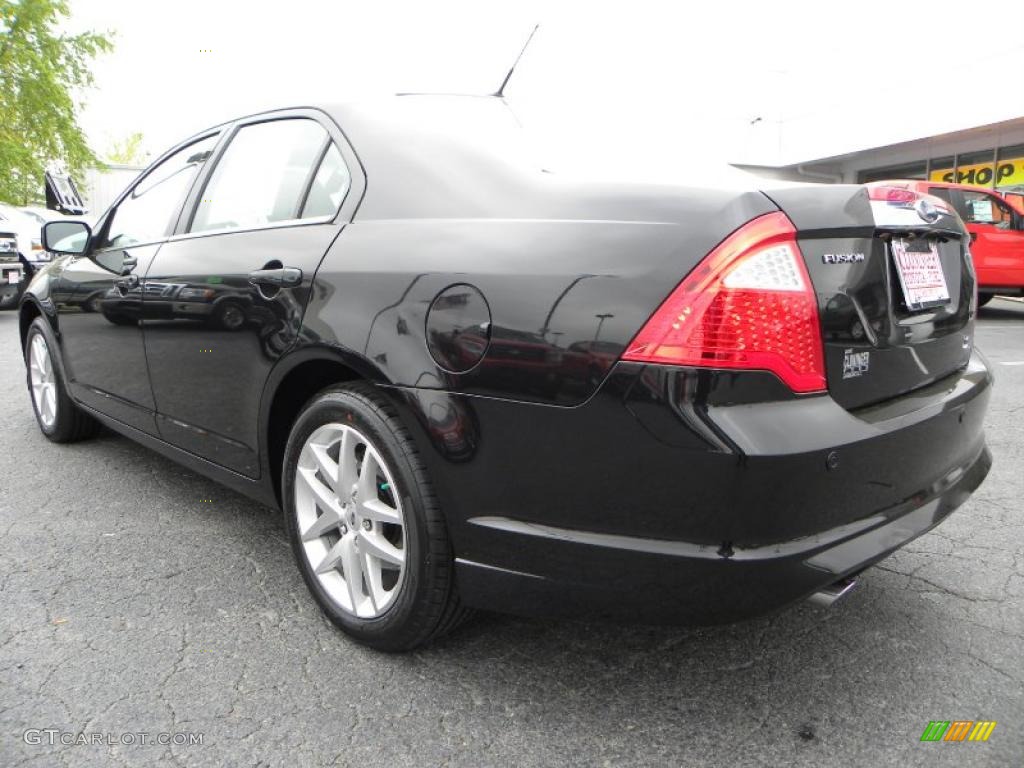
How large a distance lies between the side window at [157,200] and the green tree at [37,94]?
25.8 metres

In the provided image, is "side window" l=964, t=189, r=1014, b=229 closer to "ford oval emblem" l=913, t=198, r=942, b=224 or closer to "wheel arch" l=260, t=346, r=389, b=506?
"ford oval emblem" l=913, t=198, r=942, b=224

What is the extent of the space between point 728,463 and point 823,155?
19.3 meters

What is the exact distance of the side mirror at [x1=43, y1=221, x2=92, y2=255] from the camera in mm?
3834

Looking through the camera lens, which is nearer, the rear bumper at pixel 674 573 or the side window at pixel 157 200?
the rear bumper at pixel 674 573

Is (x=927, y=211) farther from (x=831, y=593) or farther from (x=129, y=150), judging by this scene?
(x=129, y=150)

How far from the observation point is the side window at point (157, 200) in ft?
10.3

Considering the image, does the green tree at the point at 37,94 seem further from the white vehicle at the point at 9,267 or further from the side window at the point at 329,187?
the side window at the point at 329,187

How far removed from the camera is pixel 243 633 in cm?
231

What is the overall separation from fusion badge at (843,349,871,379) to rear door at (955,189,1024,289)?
10760mm

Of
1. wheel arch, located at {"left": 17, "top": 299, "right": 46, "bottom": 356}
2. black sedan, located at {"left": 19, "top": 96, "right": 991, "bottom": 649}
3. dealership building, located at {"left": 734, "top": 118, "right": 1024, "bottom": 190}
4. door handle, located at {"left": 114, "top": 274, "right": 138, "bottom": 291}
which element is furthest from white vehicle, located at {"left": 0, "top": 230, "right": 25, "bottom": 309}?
dealership building, located at {"left": 734, "top": 118, "right": 1024, "bottom": 190}

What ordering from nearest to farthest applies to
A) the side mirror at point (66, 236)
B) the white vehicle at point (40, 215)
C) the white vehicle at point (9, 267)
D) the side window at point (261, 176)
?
the side window at point (261, 176)
the side mirror at point (66, 236)
the white vehicle at point (9, 267)
the white vehicle at point (40, 215)

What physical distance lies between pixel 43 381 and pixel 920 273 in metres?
4.20

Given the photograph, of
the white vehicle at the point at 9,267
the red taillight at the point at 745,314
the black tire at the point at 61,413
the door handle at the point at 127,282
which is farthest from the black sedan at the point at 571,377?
the white vehicle at the point at 9,267

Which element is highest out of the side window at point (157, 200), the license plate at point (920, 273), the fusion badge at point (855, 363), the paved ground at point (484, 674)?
the side window at point (157, 200)
